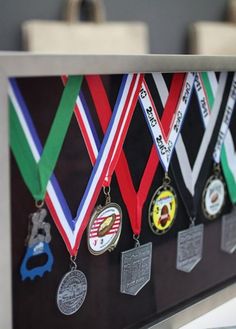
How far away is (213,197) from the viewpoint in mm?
624

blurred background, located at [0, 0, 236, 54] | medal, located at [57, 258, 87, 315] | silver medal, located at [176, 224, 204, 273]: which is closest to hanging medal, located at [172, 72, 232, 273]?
silver medal, located at [176, 224, 204, 273]

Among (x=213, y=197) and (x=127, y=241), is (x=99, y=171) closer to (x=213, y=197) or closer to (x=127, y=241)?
(x=127, y=241)

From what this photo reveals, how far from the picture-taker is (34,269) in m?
0.45

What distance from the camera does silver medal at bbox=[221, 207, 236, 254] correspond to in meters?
0.65

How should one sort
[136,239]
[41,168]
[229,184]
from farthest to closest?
[229,184] < [136,239] < [41,168]

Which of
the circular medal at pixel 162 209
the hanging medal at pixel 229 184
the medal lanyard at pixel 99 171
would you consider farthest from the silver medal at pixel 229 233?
the medal lanyard at pixel 99 171

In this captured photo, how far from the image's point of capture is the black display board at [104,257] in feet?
1.40

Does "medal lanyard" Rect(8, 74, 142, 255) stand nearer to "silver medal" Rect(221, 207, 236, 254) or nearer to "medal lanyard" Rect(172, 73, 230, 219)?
"medal lanyard" Rect(172, 73, 230, 219)

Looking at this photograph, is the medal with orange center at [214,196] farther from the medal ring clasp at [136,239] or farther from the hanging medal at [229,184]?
the medal ring clasp at [136,239]

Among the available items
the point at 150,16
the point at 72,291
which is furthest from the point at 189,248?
the point at 150,16

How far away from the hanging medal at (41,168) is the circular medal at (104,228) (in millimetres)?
50

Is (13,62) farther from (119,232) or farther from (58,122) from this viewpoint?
(119,232)

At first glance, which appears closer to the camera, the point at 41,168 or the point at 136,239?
the point at 41,168

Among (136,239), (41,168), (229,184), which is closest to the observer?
(41,168)
